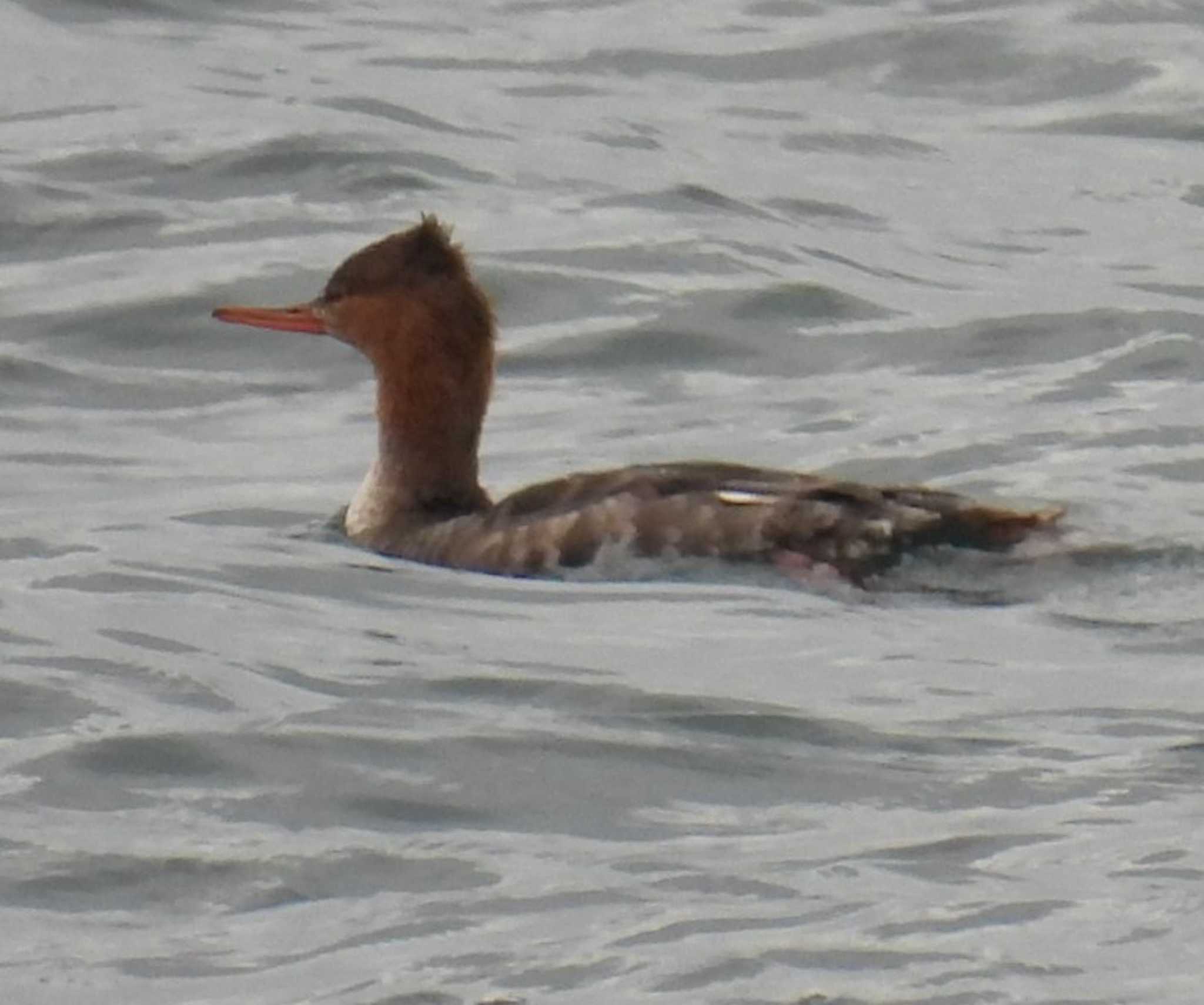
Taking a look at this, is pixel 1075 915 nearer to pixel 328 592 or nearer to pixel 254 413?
pixel 328 592

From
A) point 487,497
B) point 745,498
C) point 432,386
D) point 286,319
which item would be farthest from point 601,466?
point 745,498

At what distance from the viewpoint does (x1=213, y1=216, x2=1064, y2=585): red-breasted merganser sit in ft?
33.4

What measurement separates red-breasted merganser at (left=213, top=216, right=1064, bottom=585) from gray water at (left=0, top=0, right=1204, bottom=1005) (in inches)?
4.8

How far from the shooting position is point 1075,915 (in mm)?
7230

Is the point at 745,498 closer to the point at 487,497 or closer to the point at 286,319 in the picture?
the point at 487,497

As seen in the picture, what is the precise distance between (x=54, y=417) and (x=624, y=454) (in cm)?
195

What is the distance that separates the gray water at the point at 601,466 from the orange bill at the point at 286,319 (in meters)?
0.54

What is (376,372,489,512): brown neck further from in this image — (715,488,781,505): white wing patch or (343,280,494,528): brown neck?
(715,488,781,505): white wing patch

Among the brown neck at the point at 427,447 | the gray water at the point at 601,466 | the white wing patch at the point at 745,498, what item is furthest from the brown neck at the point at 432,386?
the white wing patch at the point at 745,498

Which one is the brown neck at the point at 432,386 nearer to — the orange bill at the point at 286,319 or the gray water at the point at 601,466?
the orange bill at the point at 286,319

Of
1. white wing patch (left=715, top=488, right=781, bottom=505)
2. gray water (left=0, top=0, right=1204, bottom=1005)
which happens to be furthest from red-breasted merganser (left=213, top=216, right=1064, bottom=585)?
gray water (left=0, top=0, right=1204, bottom=1005)

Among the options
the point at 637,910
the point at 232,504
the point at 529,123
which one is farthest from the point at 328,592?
the point at 529,123

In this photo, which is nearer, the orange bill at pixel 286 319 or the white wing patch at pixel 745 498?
the white wing patch at pixel 745 498

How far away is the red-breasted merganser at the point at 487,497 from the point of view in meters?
10.2
